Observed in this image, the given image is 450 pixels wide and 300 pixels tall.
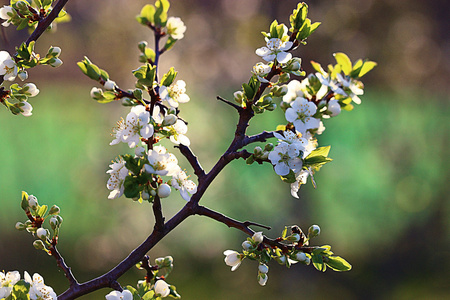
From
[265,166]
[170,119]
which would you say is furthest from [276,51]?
[265,166]

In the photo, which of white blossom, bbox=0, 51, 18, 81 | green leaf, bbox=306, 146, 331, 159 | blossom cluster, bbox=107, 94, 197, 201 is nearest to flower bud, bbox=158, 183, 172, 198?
blossom cluster, bbox=107, 94, 197, 201

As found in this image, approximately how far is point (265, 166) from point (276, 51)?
307cm

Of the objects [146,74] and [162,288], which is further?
[162,288]

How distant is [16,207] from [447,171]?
9.61 feet

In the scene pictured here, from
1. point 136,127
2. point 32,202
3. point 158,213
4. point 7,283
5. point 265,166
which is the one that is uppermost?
point 136,127

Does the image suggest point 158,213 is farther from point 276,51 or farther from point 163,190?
point 276,51

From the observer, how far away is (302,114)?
71 centimetres

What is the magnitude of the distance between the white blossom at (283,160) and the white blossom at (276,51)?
5.4 inches

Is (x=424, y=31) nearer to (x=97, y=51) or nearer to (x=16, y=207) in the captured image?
(x=97, y=51)

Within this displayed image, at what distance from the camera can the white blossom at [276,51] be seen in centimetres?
74

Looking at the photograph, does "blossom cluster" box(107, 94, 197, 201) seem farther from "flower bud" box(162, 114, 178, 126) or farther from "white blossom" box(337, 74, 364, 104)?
"white blossom" box(337, 74, 364, 104)

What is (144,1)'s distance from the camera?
2.92 metres

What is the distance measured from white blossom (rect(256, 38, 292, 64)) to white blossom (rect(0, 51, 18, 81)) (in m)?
0.37

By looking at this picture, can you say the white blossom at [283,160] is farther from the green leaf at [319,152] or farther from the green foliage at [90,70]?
the green foliage at [90,70]
